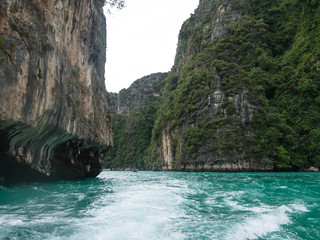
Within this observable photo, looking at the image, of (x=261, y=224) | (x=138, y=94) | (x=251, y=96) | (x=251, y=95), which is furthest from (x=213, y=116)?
(x=138, y=94)

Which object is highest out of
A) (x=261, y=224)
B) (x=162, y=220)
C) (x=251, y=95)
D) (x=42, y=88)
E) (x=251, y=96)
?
(x=251, y=95)

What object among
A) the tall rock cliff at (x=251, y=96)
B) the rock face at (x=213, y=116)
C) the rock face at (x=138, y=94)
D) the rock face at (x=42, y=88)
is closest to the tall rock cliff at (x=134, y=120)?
the rock face at (x=138, y=94)

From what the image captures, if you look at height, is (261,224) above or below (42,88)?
below

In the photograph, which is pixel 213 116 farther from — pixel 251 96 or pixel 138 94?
pixel 138 94

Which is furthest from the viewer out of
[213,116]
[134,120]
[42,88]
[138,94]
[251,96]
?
[138,94]

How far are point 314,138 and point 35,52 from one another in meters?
33.4

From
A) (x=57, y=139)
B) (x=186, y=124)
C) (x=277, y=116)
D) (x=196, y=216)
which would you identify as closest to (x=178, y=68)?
(x=186, y=124)

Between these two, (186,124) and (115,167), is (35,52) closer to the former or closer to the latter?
(186,124)

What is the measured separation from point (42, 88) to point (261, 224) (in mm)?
8664

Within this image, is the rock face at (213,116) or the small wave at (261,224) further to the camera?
the rock face at (213,116)

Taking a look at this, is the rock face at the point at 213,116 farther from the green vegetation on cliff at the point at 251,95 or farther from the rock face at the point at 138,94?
the rock face at the point at 138,94

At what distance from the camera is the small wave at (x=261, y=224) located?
167 inches

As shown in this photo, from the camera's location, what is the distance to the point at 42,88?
826 centimetres

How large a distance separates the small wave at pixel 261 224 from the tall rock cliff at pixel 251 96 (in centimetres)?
2673
